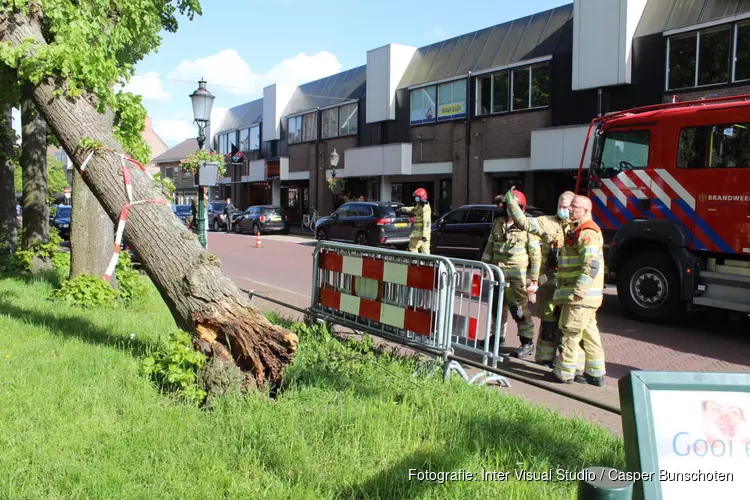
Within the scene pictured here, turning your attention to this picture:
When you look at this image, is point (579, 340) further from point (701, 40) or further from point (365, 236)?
point (701, 40)

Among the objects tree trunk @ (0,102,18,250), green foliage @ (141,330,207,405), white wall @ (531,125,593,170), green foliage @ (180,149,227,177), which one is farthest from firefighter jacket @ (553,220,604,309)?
white wall @ (531,125,593,170)

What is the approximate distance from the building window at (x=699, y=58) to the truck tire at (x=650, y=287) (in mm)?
11066

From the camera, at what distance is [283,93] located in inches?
1550

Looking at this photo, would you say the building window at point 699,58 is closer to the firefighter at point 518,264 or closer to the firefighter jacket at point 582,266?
the firefighter at point 518,264

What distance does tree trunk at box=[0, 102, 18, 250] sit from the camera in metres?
11.3

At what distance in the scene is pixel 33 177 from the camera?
35.9 feet

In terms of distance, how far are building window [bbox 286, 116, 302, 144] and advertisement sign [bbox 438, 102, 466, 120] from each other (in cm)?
1324

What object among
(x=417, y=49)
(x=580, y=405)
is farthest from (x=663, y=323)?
(x=417, y=49)

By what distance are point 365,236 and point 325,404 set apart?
1550 centimetres

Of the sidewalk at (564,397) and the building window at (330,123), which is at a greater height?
the building window at (330,123)

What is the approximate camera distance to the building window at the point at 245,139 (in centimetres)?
4384

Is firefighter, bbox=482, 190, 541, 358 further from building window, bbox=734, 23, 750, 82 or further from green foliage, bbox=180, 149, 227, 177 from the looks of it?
building window, bbox=734, 23, 750, 82

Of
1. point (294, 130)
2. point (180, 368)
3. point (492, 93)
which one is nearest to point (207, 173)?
point (180, 368)

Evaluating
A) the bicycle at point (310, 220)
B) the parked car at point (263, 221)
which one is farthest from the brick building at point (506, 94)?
the parked car at point (263, 221)
